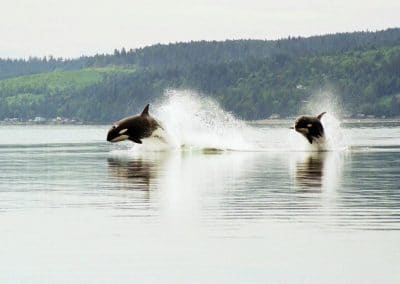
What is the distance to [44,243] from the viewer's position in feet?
81.7

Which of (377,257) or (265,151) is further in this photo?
(265,151)

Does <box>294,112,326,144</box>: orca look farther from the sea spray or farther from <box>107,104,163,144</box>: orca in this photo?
<box>107,104,163,144</box>: orca

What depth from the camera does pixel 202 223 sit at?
27578 mm

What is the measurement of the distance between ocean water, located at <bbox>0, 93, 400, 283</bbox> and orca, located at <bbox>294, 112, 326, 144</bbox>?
6.40 m

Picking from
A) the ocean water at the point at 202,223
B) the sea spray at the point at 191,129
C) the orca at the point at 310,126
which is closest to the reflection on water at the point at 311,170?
the ocean water at the point at 202,223

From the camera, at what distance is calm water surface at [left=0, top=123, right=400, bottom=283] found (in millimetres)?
21422

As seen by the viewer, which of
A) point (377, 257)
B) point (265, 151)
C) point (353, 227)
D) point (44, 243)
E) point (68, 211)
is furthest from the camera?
point (265, 151)

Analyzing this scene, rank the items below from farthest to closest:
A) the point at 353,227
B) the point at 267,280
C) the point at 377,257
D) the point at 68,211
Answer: the point at 68,211 → the point at 353,227 → the point at 377,257 → the point at 267,280

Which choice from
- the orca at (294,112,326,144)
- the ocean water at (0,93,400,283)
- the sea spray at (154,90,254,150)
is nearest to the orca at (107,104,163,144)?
the sea spray at (154,90,254,150)

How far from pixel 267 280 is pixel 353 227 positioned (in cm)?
665

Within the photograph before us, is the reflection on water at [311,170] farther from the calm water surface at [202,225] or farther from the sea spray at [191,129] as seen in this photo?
the sea spray at [191,129]

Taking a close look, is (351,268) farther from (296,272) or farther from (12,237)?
(12,237)

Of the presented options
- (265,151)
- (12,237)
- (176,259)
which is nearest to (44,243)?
(12,237)

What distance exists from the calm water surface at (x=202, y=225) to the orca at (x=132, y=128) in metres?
13.0
